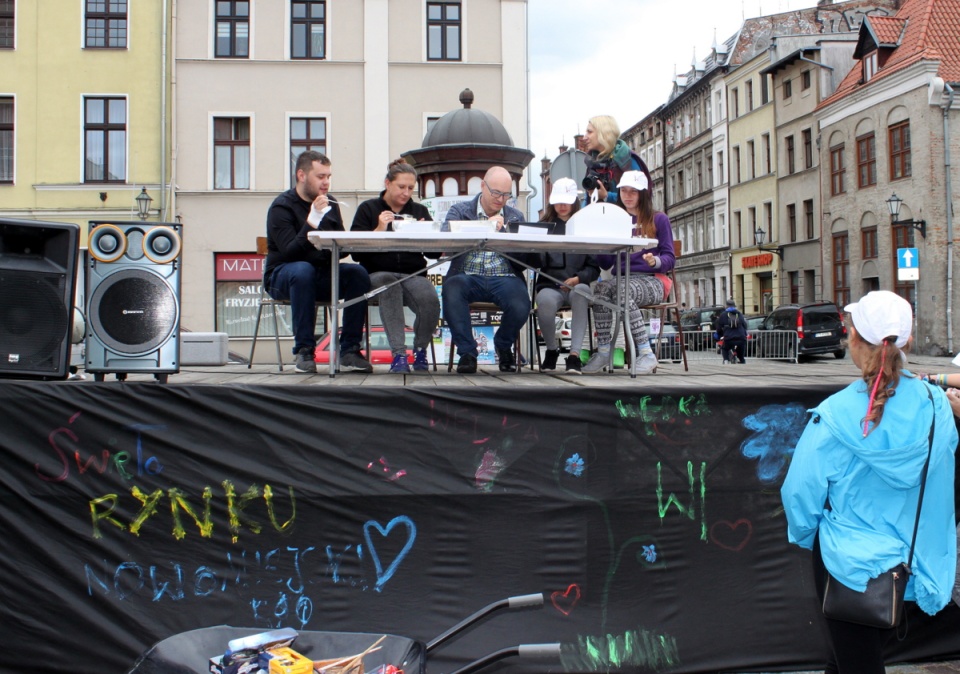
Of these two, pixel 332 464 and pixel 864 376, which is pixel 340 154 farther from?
pixel 864 376

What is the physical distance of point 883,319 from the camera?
11.0ft

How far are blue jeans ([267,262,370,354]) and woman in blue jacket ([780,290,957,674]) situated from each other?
344 cm

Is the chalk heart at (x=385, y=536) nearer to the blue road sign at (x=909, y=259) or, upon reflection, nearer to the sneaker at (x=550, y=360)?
the sneaker at (x=550, y=360)

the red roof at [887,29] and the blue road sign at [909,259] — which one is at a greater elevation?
the red roof at [887,29]

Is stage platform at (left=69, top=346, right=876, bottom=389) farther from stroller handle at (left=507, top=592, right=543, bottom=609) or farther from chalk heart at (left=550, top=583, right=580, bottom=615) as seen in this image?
stroller handle at (left=507, top=592, right=543, bottom=609)

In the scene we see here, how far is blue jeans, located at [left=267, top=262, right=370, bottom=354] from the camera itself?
598cm

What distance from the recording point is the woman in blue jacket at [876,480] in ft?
10.6

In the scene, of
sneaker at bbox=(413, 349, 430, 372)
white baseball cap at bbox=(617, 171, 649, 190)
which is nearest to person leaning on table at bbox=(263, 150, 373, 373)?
sneaker at bbox=(413, 349, 430, 372)

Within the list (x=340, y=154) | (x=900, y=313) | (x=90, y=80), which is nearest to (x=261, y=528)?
(x=900, y=313)

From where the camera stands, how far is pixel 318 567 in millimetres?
4613

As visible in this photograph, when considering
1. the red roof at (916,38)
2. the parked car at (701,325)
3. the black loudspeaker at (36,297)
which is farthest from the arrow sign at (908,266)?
the black loudspeaker at (36,297)

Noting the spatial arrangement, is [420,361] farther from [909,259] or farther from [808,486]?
[909,259]

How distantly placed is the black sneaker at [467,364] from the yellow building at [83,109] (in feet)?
63.6

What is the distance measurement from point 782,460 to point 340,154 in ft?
68.1
